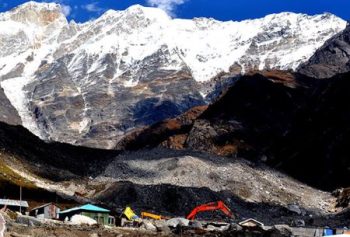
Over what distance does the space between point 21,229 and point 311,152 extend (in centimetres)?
11811

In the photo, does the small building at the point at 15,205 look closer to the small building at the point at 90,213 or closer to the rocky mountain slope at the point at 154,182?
the small building at the point at 90,213

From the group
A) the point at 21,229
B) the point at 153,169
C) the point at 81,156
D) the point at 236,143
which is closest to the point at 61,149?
the point at 81,156

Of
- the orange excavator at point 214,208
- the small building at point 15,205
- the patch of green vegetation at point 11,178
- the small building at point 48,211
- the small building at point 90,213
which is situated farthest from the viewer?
the patch of green vegetation at point 11,178

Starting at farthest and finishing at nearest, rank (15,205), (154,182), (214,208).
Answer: (154,182)
(214,208)
(15,205)

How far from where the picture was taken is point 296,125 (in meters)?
182

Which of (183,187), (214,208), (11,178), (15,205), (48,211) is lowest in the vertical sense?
(48,211)

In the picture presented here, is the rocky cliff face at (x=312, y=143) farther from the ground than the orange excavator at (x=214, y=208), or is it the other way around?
the rocky cliff face at (x=312, y=143)

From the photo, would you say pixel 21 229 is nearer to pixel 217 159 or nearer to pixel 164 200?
pixel 164 200

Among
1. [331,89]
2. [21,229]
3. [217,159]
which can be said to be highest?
[331,89]

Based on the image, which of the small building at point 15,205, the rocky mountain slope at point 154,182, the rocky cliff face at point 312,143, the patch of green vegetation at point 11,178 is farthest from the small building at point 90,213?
the rocky cliff face at point 312,143

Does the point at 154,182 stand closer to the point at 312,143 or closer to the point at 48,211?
the point at 48,211

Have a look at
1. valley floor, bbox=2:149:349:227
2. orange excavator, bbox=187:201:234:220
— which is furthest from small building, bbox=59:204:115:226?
valley floor, bbox=2:149:349:227

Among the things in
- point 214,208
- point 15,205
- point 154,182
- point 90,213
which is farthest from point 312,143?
point 90,213

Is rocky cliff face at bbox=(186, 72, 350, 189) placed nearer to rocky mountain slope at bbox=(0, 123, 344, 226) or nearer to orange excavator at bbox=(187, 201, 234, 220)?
rocky mountain slope at bbox=(0, 123, 344, 226)
